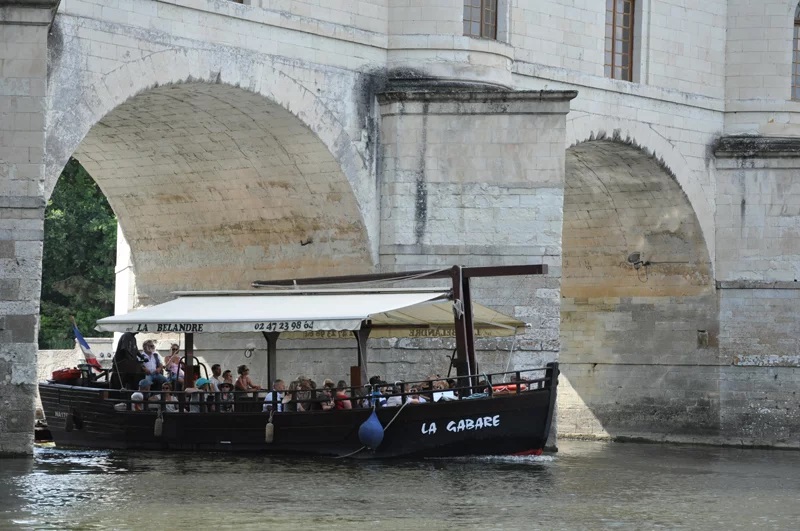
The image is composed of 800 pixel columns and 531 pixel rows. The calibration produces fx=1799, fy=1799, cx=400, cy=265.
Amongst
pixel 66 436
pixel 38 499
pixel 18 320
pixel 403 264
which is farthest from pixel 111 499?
pixel 403 264

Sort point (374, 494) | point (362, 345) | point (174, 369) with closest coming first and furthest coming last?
point (374, 494), point (362, 345), point (174, 369)

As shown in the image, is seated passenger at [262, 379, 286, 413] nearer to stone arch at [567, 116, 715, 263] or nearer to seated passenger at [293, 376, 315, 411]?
seated passenger at [293, 376, 315, 411]

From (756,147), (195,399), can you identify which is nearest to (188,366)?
(195,399)

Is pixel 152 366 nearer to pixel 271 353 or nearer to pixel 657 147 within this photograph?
pixel 271 353

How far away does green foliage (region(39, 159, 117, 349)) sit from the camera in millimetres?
41938

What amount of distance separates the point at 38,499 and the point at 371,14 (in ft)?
36.4

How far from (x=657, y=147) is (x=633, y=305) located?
3.64 metres

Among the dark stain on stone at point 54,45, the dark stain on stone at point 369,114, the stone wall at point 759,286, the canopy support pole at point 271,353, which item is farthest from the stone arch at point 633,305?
the dark stain on stone at point 54,45

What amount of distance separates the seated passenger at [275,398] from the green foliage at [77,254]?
821 inches

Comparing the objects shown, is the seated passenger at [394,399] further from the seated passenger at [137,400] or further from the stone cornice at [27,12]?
the stone cornice at [27,12]

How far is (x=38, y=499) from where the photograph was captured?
53.1 ft

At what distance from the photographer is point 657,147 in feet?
95.8

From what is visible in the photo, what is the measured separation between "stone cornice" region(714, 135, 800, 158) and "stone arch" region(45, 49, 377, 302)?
8019 millimetres

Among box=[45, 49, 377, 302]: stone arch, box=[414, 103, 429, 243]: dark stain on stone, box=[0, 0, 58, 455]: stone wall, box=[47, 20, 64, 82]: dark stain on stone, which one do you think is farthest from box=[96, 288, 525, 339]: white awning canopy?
box=[47, 20, 64, 82]: dark stain on stone
